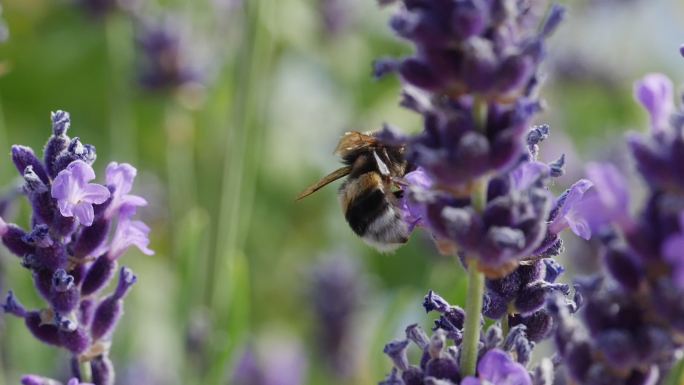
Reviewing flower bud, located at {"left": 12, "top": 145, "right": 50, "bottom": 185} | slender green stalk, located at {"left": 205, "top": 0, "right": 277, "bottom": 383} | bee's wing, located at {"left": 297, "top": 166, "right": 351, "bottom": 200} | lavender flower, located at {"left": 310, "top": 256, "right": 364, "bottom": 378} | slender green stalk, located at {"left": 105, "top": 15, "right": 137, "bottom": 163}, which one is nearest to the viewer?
flower bud, located at {"left": 12, "top": 145, "right": 50, "bottom": 185}

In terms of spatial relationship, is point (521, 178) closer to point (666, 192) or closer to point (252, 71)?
point (666, 192)

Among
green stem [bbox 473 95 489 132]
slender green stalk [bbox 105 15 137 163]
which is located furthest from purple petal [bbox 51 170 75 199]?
slender green stalk [bbox 105 15 137 163]

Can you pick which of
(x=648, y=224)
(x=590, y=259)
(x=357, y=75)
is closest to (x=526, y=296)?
(x=648, y=224)

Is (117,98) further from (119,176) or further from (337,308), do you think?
(119,176)

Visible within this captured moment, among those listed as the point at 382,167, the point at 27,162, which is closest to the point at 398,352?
the point at 27,162

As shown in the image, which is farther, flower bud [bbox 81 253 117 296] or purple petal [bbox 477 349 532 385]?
flower bud [bbox 81 253 117 296]

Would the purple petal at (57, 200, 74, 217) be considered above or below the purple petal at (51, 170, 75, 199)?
below

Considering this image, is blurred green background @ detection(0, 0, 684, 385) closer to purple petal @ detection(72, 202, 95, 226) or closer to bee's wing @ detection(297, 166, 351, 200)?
bee's wing @ detection(297, 166, 351, 200)

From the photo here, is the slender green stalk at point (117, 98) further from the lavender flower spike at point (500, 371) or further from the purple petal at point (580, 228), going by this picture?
the lavender flower spike at point (500, 371)
